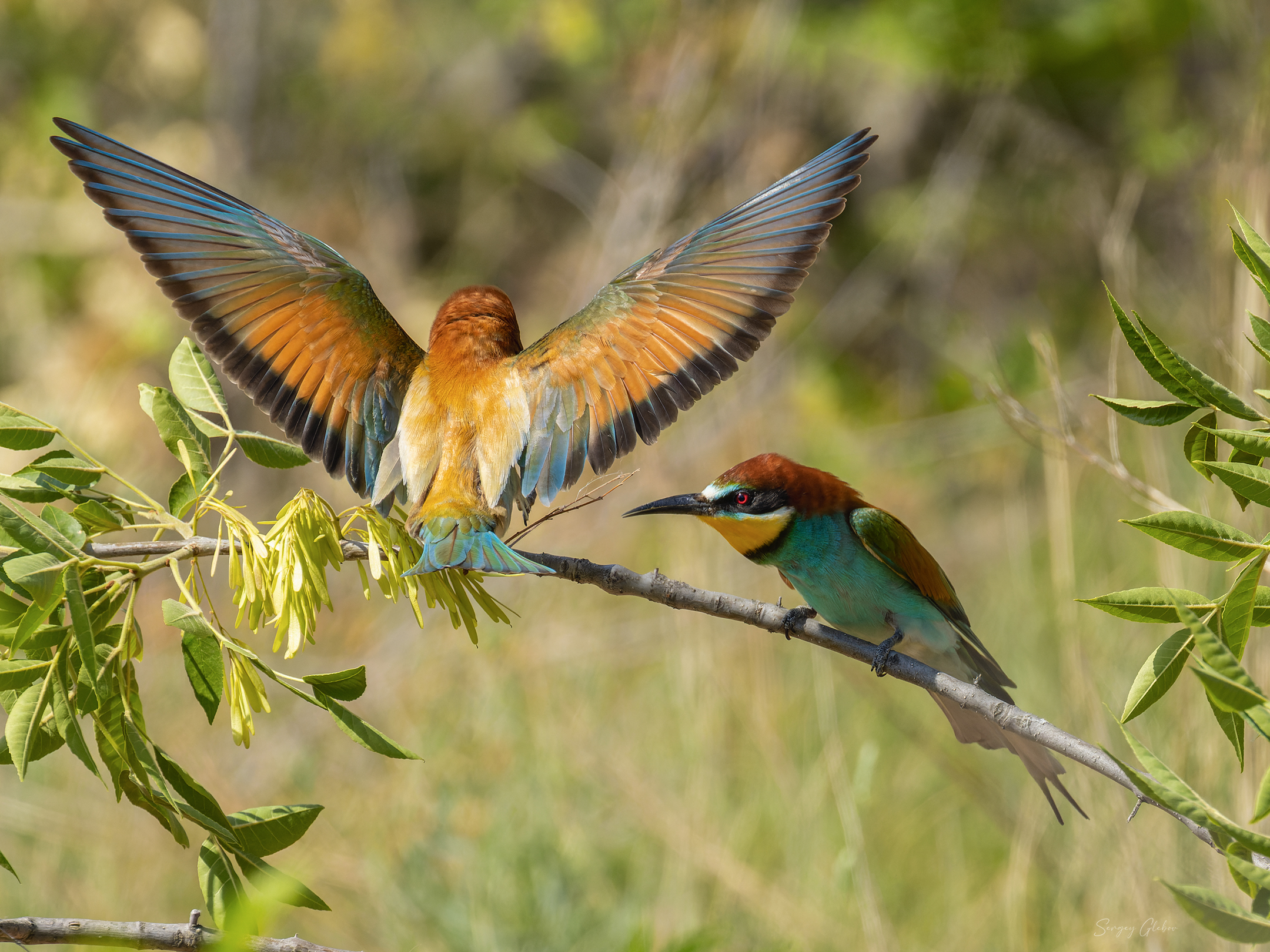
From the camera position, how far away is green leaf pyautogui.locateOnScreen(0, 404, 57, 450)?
3.39 ft

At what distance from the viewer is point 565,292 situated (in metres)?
5.68

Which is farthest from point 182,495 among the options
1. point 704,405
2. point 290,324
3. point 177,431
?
point 704,405

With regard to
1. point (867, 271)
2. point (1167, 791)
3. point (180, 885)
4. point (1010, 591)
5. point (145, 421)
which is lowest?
point (180, 885)

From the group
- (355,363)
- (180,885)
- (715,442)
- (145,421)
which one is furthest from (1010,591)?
(145,421)

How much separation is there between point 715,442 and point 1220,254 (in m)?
1.64

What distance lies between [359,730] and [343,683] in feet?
0.13

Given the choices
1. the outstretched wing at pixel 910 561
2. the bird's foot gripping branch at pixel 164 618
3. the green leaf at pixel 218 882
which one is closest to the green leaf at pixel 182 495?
the bird's foot gripping branch at pixel 164 618

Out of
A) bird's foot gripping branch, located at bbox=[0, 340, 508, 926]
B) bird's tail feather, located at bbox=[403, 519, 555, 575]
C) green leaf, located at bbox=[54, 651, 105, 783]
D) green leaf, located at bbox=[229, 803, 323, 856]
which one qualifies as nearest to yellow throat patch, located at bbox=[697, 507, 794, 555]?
bird's tail feather, located at bbox=[403, 519, 555, 575]

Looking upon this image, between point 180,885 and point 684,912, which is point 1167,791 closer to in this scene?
point 684,912

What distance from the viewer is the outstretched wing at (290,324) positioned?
145 centimetres

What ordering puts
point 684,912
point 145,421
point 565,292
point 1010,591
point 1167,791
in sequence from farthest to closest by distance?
point 565,292 → point 145,421 → point 1010,591 → point 684,912 → point 1167,791

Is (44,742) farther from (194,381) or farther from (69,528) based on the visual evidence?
(194,381)

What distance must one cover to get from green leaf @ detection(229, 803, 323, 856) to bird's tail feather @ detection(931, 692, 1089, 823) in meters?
0.75

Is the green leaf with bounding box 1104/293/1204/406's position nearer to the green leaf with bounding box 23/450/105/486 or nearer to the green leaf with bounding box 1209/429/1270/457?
the green leaf with bounding box 1209/429/1270/457
